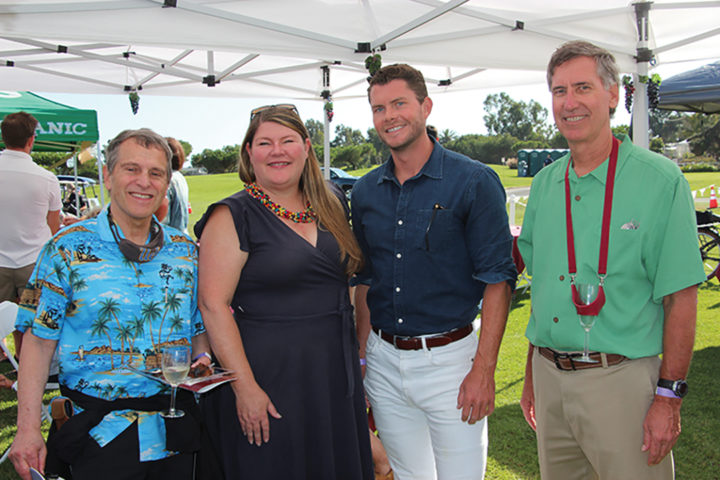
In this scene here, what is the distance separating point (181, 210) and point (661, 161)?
4.25 meters

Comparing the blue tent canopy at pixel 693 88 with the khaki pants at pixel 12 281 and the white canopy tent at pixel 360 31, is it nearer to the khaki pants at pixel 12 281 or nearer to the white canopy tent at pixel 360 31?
the white canopy tent at pixel 360 31

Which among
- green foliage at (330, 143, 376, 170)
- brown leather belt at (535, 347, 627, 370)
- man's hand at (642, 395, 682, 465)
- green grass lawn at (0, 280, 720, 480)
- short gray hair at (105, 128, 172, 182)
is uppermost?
green foliage at (330, 143, 376, 170)

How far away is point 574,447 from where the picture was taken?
2141 mm

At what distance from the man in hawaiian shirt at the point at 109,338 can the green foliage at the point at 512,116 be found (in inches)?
4621

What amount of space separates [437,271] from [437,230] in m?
0.17

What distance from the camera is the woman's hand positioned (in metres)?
1.97

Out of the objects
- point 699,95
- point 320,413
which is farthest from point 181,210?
point 699,95

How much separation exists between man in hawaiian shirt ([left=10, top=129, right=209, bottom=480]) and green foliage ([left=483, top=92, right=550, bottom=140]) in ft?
385

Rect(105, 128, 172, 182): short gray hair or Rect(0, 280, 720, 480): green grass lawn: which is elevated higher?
Rect(105, 128, 172, 182): short gray hair

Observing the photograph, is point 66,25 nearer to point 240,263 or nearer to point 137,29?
point 137,29

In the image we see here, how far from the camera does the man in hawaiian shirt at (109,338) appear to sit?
1797 millimetres

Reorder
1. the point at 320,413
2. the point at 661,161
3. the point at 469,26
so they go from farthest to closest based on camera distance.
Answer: the point at 469,26
the point at 320,413
the point at 661,161

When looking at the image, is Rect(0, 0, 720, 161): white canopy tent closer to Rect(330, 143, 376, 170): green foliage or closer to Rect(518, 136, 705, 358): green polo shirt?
Rect(518, 136, 705, 358): green polo shirt

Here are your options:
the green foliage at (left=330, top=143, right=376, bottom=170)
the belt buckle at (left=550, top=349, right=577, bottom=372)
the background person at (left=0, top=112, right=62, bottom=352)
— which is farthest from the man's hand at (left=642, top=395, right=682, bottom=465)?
the green foliage at (left=330, top=143, right=376, bottom=170)
